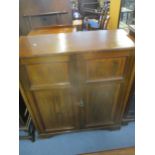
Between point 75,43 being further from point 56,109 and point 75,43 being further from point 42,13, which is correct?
point 42,13

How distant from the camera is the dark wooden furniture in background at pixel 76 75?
119 cm

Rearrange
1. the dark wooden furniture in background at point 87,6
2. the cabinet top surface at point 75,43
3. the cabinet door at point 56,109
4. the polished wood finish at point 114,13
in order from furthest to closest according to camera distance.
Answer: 1. the dark wooden furniture in background at point 87,6
2. the polished wood finish at point 114,13
3. the cabinet door at point 56,109
4. the cabinet top surface at point 75,43

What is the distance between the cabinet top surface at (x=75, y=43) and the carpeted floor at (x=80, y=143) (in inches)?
44.0

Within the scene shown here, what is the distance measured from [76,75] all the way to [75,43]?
27 cm

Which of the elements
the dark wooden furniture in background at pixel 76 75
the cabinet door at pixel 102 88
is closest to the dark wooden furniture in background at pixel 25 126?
the dark wooden furniture in background at pixel 76 75

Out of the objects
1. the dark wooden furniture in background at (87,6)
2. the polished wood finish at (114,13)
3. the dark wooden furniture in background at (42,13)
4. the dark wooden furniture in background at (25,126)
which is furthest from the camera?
the dark wooden furniture in background at (87,6)

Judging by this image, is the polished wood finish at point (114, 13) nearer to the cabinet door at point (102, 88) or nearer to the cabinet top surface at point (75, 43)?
the cabinet top surface at point (75, 43)

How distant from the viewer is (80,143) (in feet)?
5.84

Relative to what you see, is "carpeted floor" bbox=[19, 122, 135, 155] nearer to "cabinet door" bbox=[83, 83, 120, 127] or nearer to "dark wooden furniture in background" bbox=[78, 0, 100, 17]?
"cabinet door" bbox=[83, 83, 120, 127]

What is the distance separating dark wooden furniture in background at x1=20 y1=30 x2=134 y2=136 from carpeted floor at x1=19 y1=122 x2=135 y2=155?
27 cm

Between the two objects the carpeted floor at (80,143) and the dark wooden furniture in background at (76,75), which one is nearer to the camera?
the dark wooden furniture in background at (76,75)

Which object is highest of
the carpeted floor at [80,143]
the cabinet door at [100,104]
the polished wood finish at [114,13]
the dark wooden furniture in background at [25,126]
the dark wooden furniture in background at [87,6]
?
the dark wooden furniture in background at [87,6]

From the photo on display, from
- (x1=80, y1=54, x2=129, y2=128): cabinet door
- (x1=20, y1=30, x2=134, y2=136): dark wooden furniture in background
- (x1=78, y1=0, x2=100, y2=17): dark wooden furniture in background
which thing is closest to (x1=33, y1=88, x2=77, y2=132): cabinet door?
(x1=20, y1=30, x2=134, y2=136): dark wooden furniture in background
